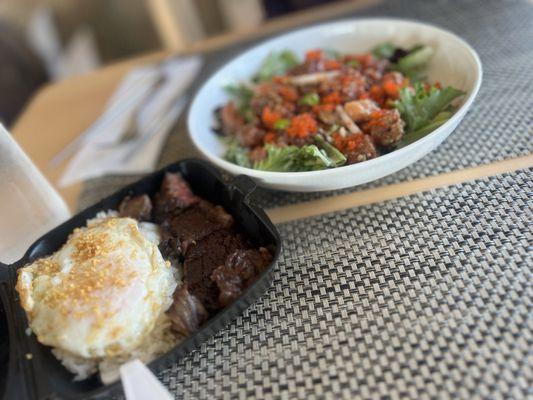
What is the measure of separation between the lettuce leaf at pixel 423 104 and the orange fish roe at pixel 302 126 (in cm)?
28

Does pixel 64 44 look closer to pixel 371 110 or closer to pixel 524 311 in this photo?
pixel 371 110

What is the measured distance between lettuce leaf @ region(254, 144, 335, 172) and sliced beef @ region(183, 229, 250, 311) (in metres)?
0.28

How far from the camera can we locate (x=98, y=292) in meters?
1.07

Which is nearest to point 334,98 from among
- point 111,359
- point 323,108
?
point 323,108

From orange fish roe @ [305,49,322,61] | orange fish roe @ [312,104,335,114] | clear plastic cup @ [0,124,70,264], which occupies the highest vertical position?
clear plastic cup @ [0,124,70,264]

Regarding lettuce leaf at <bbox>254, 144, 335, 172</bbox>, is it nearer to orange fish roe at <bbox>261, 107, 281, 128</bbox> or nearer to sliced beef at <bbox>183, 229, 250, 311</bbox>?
orange fish roe at <bbox>261, 107, 281, 128</bbox>

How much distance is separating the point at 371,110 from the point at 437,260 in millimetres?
562

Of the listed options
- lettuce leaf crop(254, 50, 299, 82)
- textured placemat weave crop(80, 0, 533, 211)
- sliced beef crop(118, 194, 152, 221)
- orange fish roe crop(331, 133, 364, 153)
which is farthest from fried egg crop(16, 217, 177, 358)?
lettuce leaf crop(254, 50, 299, 82)

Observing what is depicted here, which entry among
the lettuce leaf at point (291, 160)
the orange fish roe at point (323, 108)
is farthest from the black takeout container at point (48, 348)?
the orange fish roe at point (323, 108)

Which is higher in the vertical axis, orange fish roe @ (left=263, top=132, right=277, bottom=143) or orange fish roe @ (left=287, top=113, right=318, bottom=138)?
orange fish roe @ (left=287, top=113, right=318, bottom=138)

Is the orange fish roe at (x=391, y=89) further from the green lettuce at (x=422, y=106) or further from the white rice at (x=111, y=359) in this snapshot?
the white rice at (x=111, y=359)

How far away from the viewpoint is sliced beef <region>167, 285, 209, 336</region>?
1061 millimetres

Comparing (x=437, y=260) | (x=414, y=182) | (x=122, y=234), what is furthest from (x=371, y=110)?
(x=122, y=234)

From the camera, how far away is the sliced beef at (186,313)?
106 cm
